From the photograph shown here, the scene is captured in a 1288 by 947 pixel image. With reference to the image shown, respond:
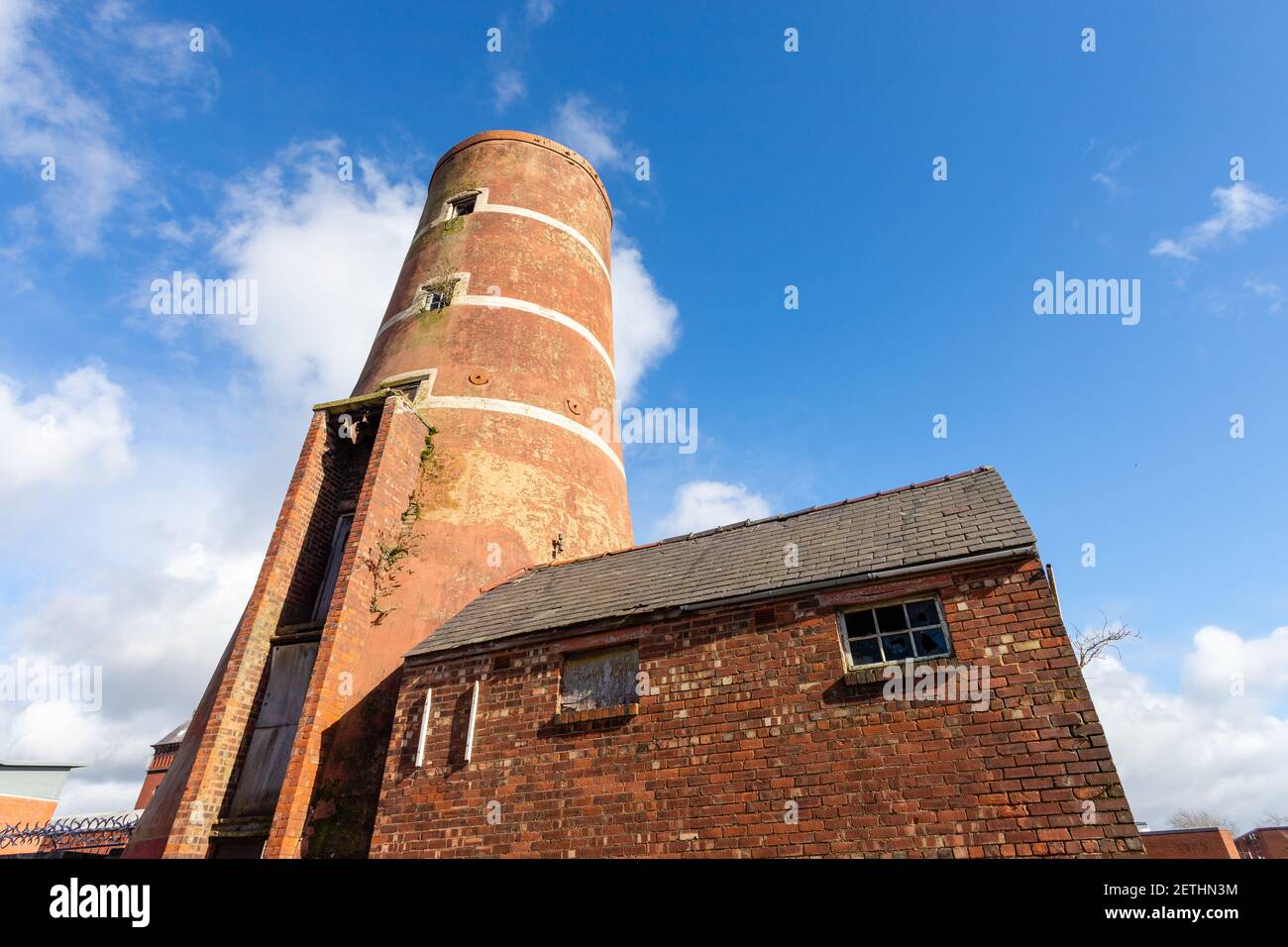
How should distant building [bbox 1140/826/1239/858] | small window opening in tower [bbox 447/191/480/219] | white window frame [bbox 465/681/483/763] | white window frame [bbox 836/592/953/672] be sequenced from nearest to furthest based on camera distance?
white window frame [bbox 836/592/953/672] → white window frame [bbox 465/681/483/763] → small window opening in tower [bbox 447/191/480/219] → distant building [bbox 1140/826/1239/858]

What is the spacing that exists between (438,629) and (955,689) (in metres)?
7.75

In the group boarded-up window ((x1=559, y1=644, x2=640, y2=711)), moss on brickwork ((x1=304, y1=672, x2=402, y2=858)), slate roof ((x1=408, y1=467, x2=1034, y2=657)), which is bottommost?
moss on brickwork ((x1=304, y1=672, x2=402, y2=858))

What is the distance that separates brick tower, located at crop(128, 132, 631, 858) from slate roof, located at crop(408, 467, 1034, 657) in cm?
134

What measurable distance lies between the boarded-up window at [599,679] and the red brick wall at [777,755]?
0.17 metres

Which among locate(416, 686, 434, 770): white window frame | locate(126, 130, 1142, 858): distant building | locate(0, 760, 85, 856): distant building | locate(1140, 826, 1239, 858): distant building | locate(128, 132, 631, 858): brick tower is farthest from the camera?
locate(0, 760, 85, 856): distant building

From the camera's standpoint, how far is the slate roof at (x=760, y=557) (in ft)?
26.9

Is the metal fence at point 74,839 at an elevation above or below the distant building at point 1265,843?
below

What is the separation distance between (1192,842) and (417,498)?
84.5 ft

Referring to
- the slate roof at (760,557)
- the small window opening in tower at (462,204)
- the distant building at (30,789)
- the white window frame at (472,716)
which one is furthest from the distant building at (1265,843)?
the distant building at (30,789)

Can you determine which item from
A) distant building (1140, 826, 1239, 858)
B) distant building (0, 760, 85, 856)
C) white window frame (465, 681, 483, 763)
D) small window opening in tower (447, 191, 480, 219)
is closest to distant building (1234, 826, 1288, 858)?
distant building (1140, 826, 1239, 858)

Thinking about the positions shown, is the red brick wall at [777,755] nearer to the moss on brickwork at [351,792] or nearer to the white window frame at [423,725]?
the white window frame at [423,725]

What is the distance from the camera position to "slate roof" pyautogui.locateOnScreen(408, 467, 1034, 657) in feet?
26.9

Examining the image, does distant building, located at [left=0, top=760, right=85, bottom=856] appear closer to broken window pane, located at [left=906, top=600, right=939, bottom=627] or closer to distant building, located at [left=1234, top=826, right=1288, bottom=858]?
broken window pane, located at [left=906, top=600, right=939, bottom=627]
